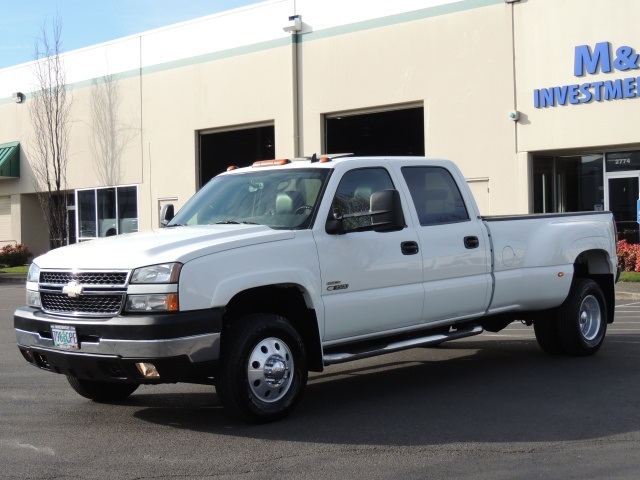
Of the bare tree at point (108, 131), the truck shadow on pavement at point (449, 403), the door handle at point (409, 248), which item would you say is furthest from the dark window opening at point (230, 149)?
the door handle at point (409, 248)

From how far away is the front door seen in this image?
78.3 ft

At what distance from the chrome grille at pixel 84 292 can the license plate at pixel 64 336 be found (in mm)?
121

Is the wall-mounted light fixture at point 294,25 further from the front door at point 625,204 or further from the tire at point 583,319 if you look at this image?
the tire at point 583,319

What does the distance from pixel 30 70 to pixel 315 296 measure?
33.5 m

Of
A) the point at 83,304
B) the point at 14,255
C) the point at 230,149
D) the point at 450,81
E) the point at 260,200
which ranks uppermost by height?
the point at 450,81

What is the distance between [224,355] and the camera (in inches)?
275

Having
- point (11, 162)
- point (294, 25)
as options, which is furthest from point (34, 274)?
point (11, 162)

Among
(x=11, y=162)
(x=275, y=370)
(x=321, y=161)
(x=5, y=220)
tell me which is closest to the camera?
(x=275, y=370)

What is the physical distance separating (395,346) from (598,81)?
1646 cm

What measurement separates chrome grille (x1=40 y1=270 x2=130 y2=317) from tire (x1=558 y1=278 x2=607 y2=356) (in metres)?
5.17

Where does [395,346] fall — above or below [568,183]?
below

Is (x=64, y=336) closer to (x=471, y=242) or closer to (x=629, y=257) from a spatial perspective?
(x=471, y=242)

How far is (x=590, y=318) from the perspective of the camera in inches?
413

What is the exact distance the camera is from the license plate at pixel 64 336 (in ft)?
23.0
